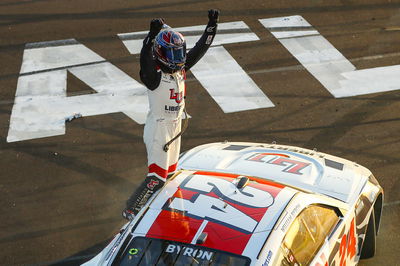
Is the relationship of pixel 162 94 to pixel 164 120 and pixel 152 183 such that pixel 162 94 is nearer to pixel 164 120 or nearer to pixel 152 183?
pixel 164 120

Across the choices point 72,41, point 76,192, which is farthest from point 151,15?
point 76,192

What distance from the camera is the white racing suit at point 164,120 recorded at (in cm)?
802

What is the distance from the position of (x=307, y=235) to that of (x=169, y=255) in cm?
139

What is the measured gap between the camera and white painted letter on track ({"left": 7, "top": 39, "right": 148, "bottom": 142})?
1095 centimetres

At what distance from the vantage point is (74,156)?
33.4 feet

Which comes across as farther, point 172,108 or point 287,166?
point 172,108

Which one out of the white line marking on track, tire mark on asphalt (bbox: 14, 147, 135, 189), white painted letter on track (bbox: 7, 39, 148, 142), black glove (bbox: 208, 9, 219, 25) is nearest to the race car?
black glove (bbox: 208, 9, 219, 25)

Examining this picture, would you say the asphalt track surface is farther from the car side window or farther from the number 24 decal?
the number 24 decal

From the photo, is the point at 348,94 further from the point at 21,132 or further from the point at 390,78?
the point at 21,132

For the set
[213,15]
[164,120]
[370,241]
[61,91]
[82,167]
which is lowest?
[82,167]

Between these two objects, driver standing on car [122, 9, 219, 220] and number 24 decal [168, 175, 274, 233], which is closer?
number 24 decal [168, 175, 274, 233]

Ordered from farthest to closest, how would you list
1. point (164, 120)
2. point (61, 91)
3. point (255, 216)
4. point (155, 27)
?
point (61, 91), point (164, 120), point (155, 27), point (255, 216)

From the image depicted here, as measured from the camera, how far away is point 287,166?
7.97 m

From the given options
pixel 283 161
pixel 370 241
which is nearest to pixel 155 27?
pixel 283 161
